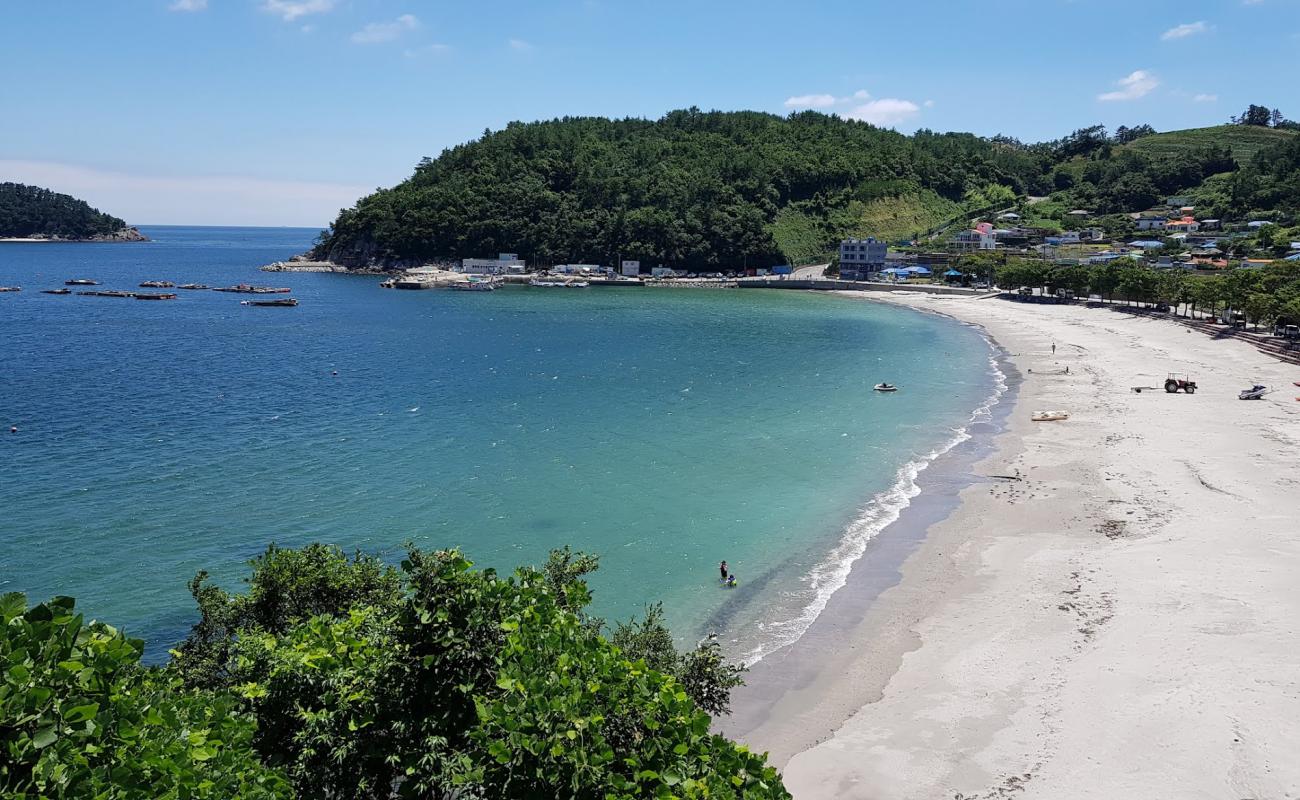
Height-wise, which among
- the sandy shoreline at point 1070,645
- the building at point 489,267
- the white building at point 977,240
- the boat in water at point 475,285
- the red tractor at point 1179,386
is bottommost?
the sandy shoreline at point 1070,645

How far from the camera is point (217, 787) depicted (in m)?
9.18

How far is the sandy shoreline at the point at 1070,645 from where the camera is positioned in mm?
20125

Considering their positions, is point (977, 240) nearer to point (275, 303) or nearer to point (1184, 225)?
point (1184, 225)

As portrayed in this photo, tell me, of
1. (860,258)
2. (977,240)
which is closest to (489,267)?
(860,258)

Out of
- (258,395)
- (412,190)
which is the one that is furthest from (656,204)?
(258,395)

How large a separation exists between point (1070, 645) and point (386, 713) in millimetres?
21646

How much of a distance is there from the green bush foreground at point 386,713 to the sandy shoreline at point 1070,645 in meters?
10.5

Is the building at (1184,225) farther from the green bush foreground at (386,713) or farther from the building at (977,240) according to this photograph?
the green bush foreground at (386,713)

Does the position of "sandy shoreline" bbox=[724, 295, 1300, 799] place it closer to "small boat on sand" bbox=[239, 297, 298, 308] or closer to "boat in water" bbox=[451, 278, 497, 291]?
"small boat on sand" bbox=[239, 297, 298, 308]

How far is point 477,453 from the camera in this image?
160ft

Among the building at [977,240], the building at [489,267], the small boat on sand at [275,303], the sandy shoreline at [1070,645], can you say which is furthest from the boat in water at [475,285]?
Result: the sandy shoreline at [1070,645]

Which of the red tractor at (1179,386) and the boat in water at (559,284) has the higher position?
the boat in water at (559,284)

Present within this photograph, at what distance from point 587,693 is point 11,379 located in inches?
3017

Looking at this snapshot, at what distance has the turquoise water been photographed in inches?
1291
